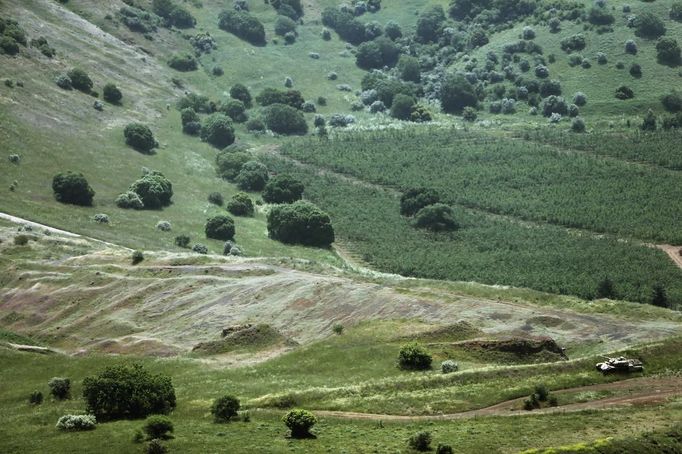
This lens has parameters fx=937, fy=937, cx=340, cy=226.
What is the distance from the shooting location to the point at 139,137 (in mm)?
164750

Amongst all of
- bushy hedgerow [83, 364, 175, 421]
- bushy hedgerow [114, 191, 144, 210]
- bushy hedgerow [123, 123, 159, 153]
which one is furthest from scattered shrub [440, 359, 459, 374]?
bushy hedgerow [123, 123, 159, 153]

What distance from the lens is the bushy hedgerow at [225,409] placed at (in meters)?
54.8

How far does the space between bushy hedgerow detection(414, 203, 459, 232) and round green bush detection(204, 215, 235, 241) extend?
28415 millimetres

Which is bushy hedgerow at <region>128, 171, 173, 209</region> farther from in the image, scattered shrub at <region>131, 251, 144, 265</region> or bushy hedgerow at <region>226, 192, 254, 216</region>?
scattered shrub at <region>131, 251, 144, 265</region>

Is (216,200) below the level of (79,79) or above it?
below

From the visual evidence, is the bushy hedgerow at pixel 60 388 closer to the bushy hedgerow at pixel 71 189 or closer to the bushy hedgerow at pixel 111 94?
the bushy hedgerow at pixel 71 189

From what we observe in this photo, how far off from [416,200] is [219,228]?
31481 mm

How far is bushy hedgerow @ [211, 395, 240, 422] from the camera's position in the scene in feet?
180

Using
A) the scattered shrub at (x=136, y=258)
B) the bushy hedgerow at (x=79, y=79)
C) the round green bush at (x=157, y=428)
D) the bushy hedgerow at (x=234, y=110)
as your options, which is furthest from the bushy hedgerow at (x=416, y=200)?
the round green bush at (x=157, y=428)

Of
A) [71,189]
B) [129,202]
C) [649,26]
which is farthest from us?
[649,26]

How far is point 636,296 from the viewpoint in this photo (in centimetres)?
9919

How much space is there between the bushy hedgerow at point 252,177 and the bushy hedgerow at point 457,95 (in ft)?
163

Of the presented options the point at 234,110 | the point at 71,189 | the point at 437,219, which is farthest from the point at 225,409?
the point at 234,110

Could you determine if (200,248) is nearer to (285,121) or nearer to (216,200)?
(216,200)
